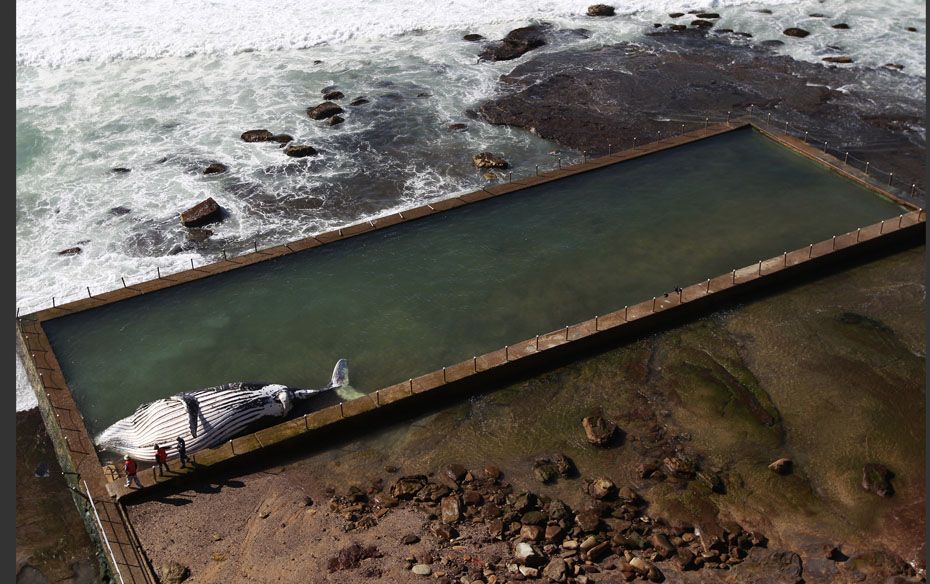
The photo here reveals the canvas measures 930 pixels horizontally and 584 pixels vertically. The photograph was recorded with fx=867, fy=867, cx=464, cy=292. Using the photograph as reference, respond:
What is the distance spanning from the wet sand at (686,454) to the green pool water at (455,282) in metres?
2.12

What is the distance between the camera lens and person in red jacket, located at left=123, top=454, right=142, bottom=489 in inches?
682

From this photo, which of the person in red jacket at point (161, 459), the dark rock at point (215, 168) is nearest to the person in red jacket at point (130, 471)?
the person in red jacket at point (161, 459)

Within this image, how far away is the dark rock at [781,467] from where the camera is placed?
721 inches

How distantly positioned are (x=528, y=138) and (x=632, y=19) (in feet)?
47.6

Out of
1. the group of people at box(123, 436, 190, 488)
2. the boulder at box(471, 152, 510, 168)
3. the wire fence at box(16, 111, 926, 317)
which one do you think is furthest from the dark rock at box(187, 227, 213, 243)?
the group of people at box(123, 436, 190, 488)

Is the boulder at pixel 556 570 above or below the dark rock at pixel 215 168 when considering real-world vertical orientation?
below

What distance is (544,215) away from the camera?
26.5 metres

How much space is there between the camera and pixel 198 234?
26703 millimetres

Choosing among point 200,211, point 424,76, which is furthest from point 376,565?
point 424,76

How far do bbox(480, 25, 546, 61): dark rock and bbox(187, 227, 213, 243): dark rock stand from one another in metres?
16.9

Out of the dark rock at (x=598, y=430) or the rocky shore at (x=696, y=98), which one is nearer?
the dark rock at (x=598, y=430)

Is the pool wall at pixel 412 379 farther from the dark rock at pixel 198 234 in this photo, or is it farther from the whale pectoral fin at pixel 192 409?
the dark rock at pixel 198 234

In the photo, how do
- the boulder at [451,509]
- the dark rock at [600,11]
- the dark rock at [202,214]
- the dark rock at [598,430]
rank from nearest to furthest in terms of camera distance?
the boulder at [451,509] < the dark rock at [598,430] < the dark rock at [202,214] < the dark rock at [600,11]

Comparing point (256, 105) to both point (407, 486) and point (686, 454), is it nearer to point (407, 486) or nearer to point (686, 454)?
point (407, 486)
